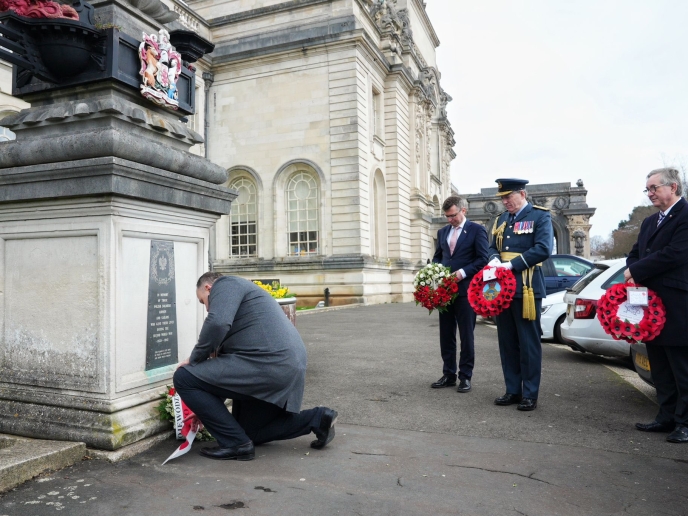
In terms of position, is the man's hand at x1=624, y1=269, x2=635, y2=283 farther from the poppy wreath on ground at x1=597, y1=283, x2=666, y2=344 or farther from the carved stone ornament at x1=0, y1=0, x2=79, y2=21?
the carved stone ornament at x1=0, y1=0, x2=79, y2=21

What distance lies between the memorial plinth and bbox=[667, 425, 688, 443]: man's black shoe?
3.99 metres

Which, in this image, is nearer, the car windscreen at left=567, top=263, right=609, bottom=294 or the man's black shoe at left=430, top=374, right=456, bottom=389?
the man's black shoe at left=430, top=374, right=456, bottom=389

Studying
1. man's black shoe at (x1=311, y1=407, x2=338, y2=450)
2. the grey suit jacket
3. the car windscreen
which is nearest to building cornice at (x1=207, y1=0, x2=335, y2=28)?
the car windscreen

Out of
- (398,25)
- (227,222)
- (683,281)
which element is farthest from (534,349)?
(398,25)

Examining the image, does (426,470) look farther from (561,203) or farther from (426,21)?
(426,21)

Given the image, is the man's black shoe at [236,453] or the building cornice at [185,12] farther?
the building cornice at [185,12]

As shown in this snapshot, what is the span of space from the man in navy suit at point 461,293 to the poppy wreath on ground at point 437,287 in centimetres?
10

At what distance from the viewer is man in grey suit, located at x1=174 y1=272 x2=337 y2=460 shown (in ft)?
13.3

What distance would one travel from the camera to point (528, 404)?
18.4ft

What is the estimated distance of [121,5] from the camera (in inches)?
192

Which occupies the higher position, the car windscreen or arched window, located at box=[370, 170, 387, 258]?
arched window, located at box=[370, 170, 387, 258]

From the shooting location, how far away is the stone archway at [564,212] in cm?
3881

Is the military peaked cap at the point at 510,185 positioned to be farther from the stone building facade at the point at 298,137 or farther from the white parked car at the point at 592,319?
the stone building facade at the point at 298,137

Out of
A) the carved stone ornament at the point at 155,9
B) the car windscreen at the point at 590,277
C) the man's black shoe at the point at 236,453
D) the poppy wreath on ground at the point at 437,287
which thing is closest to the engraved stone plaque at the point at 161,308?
the man's black shoe at the point at 236,453
